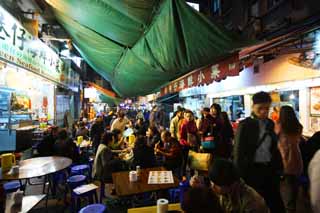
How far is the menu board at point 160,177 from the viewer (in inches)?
138

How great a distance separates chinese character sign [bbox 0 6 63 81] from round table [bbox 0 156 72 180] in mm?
1981

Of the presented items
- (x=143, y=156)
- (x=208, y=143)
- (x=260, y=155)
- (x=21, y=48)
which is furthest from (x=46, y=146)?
(x=260, y=155)

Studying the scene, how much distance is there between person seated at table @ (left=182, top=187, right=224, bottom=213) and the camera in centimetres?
153

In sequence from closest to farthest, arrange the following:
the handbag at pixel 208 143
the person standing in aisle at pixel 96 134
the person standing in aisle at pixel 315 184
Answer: the person standing in aisle at pixel 315 184, the handbag at pixel 208 143, the person standing in aisle at pixel 96 134

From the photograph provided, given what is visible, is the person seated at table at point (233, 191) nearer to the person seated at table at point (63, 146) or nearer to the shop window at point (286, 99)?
the shop window at point (286, 99)

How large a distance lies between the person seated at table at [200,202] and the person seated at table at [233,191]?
19cm

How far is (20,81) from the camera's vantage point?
18.9 ft

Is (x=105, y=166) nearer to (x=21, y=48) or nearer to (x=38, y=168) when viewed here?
(x=38, y=168)

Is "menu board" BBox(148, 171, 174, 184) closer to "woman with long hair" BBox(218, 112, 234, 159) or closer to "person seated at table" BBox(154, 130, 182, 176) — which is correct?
"person seated at table" BBox(154, 130, 182, 176)

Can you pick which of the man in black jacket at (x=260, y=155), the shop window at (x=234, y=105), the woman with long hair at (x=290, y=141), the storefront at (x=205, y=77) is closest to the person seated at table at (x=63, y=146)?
the storefront at (x=205, y=77)

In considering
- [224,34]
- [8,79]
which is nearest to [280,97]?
[224,34]

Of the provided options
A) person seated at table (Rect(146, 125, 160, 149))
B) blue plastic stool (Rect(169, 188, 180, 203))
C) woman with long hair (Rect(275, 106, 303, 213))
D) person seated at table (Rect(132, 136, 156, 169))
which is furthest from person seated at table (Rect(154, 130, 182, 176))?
woman with long hair (Rect(275, 106, 303, 213))

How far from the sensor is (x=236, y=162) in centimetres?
265

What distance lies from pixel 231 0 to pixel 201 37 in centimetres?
714
